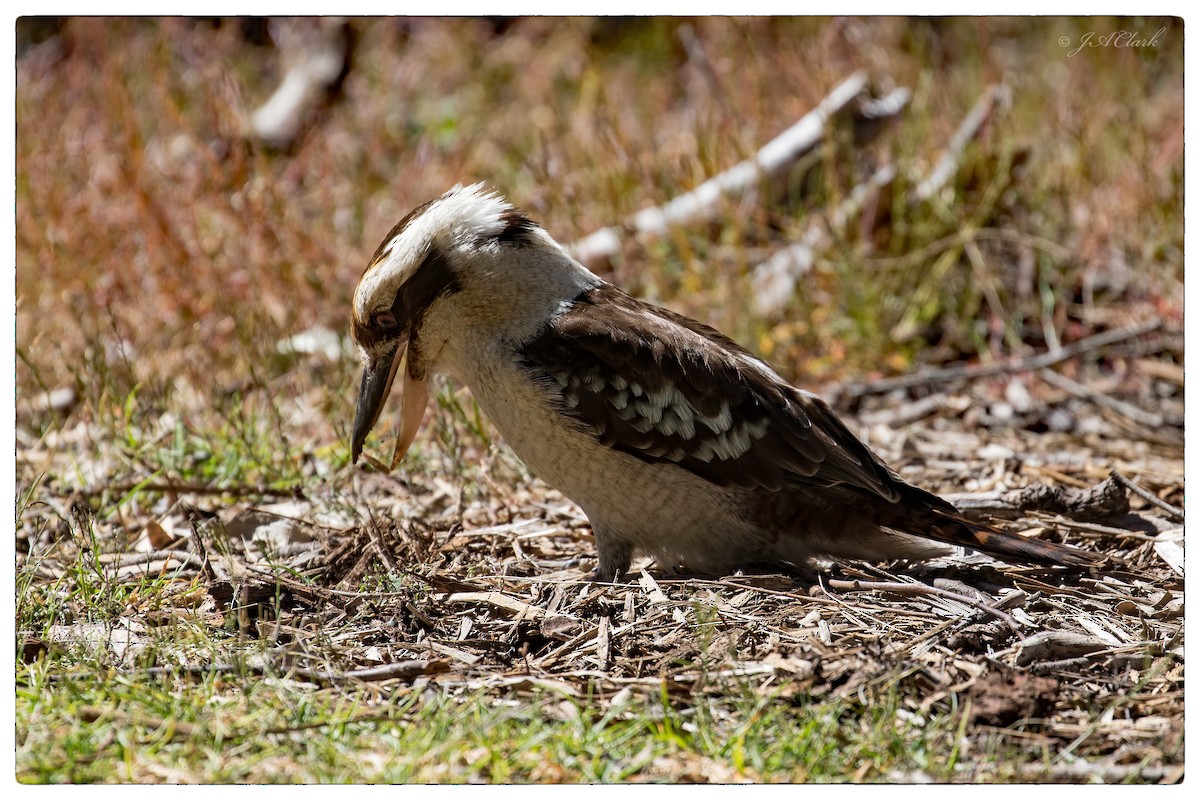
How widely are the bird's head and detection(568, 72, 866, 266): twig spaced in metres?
2.09

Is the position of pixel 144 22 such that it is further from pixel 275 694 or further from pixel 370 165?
pixel 275 694

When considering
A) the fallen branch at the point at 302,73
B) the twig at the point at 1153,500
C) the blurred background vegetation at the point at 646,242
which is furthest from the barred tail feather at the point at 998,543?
the fallen branch at the point at 302,73

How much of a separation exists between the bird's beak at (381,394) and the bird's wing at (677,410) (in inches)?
18.1

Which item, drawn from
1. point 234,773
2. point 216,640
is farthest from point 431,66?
point 234,773

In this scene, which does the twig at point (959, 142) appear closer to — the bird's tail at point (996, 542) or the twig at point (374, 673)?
the bird's tail at point (996, 542)

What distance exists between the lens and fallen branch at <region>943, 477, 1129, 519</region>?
4039mm

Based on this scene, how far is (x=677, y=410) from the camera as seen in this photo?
11.5 feet

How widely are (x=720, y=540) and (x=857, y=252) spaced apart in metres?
2.43

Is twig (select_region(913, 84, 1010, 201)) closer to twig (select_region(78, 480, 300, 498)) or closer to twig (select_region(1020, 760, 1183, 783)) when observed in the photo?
twig (select_region(78, 480, 300, 498))

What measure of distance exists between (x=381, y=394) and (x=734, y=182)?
2998 millimetres

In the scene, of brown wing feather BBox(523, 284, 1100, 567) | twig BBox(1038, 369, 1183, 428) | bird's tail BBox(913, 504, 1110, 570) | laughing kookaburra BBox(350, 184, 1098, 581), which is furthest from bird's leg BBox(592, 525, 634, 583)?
twig BBox(1038, 369, 1183, 428)

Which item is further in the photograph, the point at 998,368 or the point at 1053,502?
the point at 998,368

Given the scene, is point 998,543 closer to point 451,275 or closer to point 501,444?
point 451,275

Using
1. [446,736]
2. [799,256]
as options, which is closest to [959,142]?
[799,256]
